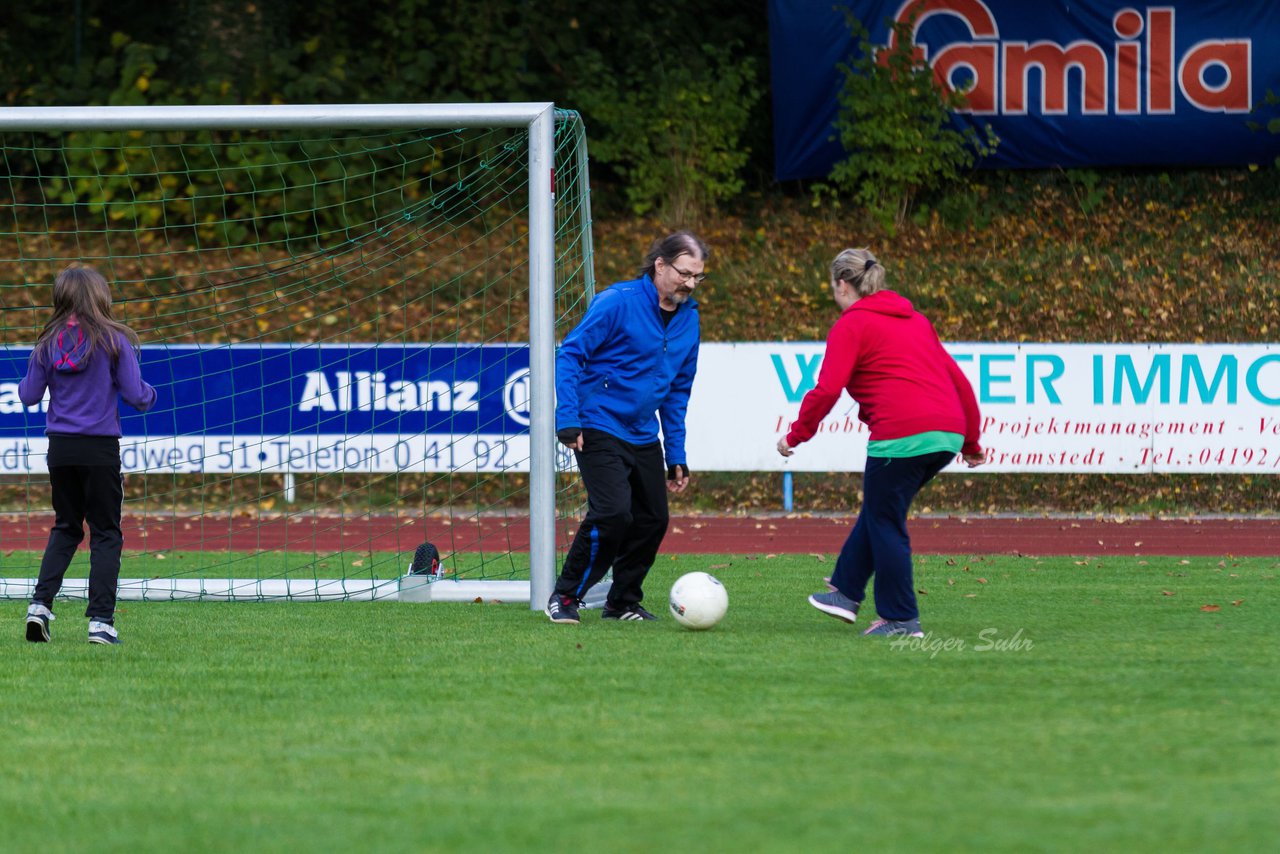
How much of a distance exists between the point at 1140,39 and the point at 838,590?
15.9 m

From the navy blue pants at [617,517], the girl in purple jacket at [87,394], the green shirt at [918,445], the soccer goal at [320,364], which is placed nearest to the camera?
the green shirt at [918,445]

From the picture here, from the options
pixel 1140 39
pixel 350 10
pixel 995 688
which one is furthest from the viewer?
pixel 350 10

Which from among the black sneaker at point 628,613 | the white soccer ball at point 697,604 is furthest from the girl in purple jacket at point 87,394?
the white soccer ball at point 697,604

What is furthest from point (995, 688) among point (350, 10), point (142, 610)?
point (350, 10)

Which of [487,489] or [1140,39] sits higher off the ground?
[1140,39]

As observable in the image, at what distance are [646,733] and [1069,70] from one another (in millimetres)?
17790

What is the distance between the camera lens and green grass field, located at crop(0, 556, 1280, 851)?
3949 mm

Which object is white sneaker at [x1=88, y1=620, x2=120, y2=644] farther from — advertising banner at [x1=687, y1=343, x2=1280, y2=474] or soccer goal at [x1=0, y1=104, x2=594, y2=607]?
advertising banner at [x1=687, y1=343, x2=1280, y2=474]

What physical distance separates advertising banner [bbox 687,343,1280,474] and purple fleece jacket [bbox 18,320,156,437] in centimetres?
860

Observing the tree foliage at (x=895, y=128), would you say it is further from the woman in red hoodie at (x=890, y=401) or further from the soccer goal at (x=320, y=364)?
the woman in red hoodie at (x=890, y=401)

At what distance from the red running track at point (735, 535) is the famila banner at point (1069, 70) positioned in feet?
26.0

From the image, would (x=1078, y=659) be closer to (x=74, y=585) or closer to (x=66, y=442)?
(x=66, y=442)

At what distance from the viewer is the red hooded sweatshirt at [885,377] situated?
22.2ft

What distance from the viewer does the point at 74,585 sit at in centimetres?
916
